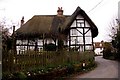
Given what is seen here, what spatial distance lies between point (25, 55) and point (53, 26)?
2820cm

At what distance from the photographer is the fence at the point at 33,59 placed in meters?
14.7

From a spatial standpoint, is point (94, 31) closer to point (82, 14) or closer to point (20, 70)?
point (82, 14)

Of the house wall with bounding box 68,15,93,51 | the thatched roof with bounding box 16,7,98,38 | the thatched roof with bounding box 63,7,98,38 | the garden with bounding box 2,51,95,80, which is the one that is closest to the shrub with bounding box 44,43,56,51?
the house wall with bounding box 68,15,93,51

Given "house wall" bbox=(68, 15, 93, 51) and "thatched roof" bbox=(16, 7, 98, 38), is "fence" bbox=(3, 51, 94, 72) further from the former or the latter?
"thatched roof" bbox=(16, 7, 98, 38)

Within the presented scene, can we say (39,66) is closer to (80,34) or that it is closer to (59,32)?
(80,34)

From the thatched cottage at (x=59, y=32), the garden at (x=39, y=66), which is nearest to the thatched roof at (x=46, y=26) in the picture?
the thatched cottage at (x=59, y=32)

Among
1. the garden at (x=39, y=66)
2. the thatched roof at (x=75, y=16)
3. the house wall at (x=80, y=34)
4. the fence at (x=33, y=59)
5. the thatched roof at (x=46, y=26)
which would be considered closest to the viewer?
the garden at (x=39, y=66)

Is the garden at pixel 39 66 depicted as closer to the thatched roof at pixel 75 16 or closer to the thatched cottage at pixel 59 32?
the thatched cottage at pixel 59 32

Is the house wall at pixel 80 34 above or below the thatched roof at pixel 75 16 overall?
below

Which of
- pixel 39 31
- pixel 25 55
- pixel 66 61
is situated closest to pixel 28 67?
pixel 25 55

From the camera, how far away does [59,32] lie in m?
41.4

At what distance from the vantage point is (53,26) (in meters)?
44.2

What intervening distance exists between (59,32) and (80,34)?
3.80 meters

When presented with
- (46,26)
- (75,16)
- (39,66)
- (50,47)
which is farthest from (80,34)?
(39,66)
